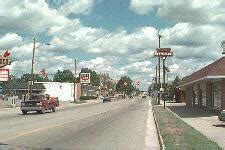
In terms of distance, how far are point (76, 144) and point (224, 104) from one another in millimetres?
23658

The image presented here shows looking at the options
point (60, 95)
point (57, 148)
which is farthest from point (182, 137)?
point (60, 95)

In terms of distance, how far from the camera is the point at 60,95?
386 ft

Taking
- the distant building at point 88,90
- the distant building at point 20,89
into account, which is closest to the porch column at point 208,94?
the distant building at point 20,89

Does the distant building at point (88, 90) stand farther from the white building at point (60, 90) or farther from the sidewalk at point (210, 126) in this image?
the sidewalk at point (210, 126)

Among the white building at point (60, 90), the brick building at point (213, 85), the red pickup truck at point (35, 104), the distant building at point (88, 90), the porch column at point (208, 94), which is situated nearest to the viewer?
the brick building at point (213, 85)

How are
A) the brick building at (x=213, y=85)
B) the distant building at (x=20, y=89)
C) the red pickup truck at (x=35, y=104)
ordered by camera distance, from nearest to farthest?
the brick building at (x=213, y=85) → the red pickup truck at (x=35, y=104) → the distant building at (x=20, y=89)

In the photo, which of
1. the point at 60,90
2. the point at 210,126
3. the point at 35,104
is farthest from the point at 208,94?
the point at 60,90

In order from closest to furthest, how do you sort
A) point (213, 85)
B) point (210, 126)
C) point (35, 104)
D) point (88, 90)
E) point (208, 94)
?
point (210, 126) < point (35, 104) < point (213, 85) < point (208, 94) < point (88, 90)

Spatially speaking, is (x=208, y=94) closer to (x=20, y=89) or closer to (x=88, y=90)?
(x=20, y=89)

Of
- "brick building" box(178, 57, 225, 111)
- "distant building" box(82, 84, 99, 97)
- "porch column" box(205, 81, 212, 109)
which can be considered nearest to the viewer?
"brick building" box(178, 57, 225, 111)

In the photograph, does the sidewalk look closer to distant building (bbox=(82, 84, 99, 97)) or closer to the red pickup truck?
the red pickup truck

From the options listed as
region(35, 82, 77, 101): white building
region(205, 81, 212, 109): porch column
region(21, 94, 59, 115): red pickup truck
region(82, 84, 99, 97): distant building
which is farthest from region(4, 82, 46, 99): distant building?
region(205, 81, 212, 109): porch column

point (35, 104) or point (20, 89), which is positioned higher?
point (20, 89)

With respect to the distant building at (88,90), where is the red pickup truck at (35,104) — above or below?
below
